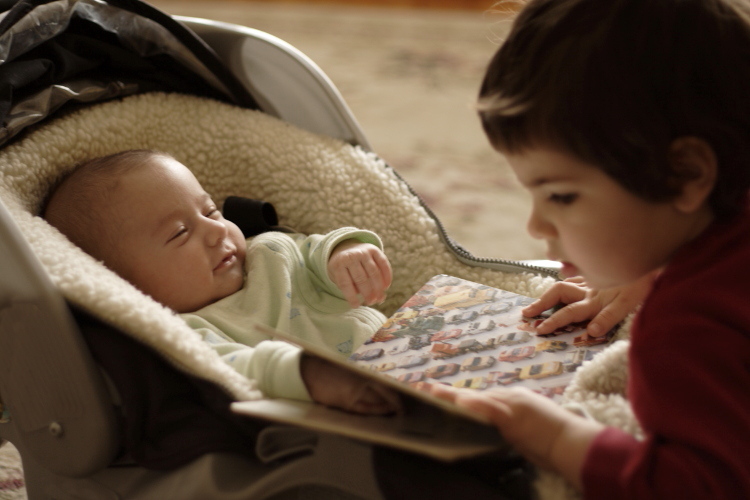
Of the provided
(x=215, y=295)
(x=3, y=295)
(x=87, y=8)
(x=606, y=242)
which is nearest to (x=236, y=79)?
(x=87, y=8)

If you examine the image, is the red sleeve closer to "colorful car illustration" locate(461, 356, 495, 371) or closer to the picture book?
the picture book

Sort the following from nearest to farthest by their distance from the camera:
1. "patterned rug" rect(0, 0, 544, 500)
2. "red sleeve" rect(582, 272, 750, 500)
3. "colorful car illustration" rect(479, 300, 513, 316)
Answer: "red sleeve" rect(582, 272, 750, 500) < "colorful car illustration" rect(479, 300, 513, 316) < "patterned rug" rect(0, 0, 544, 500)

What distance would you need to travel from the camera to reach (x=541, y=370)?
0.72m

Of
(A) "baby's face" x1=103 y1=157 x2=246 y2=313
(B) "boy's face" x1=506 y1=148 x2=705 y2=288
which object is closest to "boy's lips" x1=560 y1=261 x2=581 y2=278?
(B) "boy's face" x1=506 y1=148 x2=705 y2=288

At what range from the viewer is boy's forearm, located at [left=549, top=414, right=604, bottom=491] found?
21.2 inches

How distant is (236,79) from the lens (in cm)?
104

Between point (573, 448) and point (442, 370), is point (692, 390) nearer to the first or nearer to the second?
point (573, 448)

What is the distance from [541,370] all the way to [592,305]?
0.11m

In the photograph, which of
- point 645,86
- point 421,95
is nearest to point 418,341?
point 645,86

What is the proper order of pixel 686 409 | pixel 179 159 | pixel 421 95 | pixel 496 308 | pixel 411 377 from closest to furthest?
pixel 686 409 → pixel 411 377 → pixel 496 308 → pixel 179 159 → pixel 421 95

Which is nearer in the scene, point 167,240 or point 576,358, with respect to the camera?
point 576,358

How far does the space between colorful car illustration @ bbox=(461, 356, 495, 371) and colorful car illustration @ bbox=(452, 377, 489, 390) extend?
0.06ft

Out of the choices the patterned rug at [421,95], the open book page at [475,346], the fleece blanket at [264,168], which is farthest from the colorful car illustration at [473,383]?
the patterned rug at [421,95]

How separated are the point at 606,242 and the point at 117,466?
47 cm
